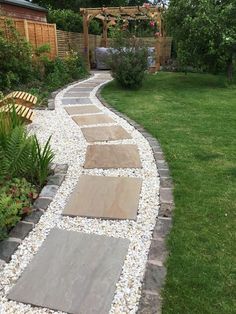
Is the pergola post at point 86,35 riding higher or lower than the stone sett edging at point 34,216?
higher

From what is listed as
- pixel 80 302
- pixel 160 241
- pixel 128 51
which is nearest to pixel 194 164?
pixel 160 241

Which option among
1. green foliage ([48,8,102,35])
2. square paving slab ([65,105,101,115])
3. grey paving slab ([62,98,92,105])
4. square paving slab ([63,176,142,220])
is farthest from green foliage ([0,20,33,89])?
green foliage ([48,8,102,35])

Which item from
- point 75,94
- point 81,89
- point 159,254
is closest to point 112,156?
point 159,254

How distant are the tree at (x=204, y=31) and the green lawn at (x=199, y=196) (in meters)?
2.34

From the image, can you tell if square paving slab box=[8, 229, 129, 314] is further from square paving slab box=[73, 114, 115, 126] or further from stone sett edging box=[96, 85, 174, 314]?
square paving slab box=[73, 114, 115, 126]

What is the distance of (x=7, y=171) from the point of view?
3.08 m

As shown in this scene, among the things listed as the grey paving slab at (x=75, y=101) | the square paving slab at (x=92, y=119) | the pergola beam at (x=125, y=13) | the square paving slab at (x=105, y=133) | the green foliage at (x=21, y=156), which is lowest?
the grey paving slab at (x=75, y=101)

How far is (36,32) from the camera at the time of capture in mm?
10188

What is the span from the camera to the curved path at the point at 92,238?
1.96 metres

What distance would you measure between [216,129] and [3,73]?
5470 millimetres

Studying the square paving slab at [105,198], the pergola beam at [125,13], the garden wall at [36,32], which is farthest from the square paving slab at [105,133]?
the pergola beam at [125,13]

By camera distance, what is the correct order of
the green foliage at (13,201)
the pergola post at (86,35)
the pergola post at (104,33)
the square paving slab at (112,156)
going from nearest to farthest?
the green foliage at (13,201)
the square paving slab at (112,156)
the pergola post at (86,35)
the pergola post at (104,33)

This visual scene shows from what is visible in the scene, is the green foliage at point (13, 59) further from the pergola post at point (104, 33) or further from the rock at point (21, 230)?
the pergola post at point (104, 33)

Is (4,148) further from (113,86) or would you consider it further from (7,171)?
(113,86)
